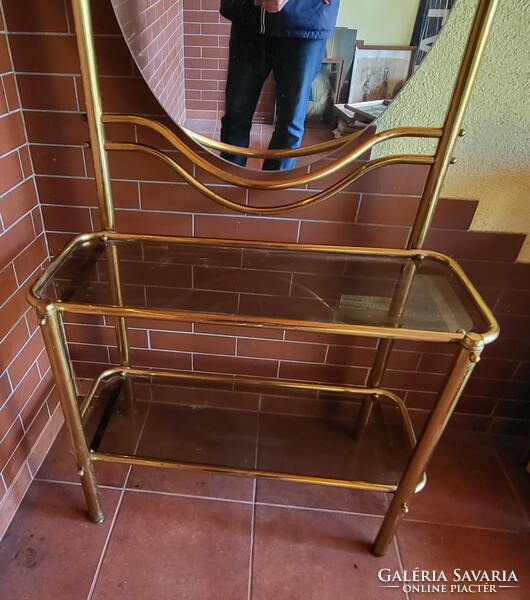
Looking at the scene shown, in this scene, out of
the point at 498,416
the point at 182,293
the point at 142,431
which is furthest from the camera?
the point at 498,416

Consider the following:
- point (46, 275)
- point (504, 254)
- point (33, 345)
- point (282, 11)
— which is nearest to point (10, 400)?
point (33, 345)

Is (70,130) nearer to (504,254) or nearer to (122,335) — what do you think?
(122,335)

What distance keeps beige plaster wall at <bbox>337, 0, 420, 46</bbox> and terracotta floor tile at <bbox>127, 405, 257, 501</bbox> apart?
105 centimetres

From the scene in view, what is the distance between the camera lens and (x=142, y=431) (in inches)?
55.3

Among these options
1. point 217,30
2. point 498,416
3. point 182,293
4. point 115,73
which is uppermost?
point 217,30

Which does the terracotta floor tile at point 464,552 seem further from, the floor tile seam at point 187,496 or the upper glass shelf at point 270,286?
the upper glass shelf at point 270,286

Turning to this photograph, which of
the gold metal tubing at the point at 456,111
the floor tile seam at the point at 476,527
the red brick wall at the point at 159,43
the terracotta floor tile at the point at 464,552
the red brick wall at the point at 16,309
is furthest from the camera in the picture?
the floor tile seam at the point at 476,527

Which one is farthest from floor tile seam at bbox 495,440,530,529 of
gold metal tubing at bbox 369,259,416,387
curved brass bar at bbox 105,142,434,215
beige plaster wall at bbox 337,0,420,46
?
beige plaster wall at bbox 337,0,420,46

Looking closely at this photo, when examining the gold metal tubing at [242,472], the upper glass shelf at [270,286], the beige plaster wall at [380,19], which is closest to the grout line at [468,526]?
the gold metal tubing at [242,472]

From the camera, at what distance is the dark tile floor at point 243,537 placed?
3.71 feet

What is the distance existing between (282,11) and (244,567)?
4.11 feet

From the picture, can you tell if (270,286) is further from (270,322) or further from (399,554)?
(399,554)

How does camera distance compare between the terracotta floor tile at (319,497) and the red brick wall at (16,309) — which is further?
the terracotta floor tile at (319,497)

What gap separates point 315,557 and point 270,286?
707mm
